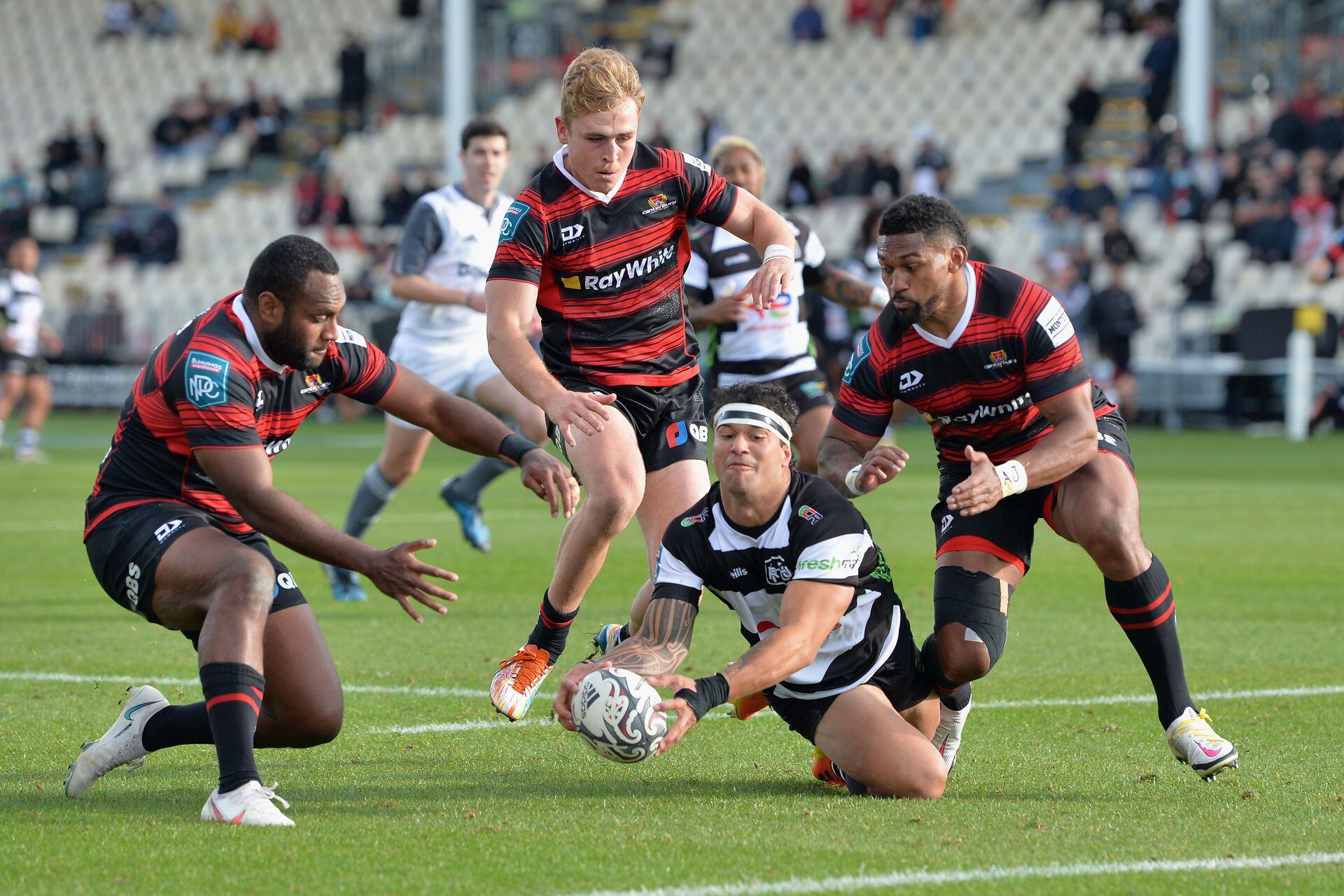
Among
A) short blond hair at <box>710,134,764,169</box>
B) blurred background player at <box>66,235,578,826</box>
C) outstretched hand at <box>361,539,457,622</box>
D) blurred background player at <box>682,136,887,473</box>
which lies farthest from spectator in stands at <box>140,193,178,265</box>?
outstretched hand at <box>361,539,457,622</box>

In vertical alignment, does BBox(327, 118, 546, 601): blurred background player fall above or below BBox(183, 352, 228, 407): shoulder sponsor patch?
below

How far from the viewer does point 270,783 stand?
5363mm

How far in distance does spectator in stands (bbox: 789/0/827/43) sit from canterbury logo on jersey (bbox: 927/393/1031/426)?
28.1 m

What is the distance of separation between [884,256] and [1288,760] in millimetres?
2065

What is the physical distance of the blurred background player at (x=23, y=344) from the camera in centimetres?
1994

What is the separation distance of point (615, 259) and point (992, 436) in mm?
1491

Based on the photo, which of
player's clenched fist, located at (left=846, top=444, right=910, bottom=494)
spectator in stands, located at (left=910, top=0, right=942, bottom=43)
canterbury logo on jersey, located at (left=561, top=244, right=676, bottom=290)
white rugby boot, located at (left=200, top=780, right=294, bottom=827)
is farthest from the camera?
spectator in stands, located at (left=910, top=0, right=942, bottom=43)

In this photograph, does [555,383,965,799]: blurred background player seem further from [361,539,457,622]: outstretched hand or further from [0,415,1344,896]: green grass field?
[361,539,457,622]: outstretched hand

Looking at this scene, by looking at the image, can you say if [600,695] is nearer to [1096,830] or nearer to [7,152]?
[1096,830]

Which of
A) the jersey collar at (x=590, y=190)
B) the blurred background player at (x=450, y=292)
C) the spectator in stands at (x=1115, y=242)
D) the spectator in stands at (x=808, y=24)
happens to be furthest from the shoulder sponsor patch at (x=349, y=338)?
the spectator in stands at (x=808, y=24)

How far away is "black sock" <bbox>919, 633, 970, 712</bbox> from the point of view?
18.6 ft

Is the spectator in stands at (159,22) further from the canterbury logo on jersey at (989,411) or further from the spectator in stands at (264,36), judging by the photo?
the canterbury logo on jersey at (989,411)

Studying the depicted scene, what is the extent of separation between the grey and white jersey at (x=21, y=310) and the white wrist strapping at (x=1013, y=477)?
57.0ft

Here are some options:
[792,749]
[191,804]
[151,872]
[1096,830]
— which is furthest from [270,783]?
[1096,830]
